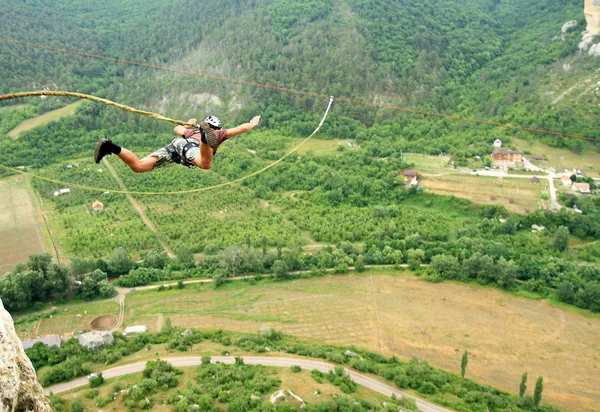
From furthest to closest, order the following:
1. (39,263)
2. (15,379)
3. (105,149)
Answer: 1. (39,263)
2. (105,149)
3. (15,379)

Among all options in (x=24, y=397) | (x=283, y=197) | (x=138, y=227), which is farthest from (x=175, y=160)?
(x=283, y=197)

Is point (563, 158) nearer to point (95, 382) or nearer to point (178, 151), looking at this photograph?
point (95, 382)

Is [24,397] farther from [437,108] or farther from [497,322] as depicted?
[437,108]

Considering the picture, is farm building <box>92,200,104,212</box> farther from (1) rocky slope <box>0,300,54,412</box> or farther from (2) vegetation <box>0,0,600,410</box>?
(1) rocky slope <box>0,300,54,412</box>

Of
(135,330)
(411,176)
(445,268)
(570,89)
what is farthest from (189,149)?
(570,89)

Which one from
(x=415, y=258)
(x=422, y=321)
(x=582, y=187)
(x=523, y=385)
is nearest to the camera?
(x=523, y=385)

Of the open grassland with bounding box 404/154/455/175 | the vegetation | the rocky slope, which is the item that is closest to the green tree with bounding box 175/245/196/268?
the vegetation

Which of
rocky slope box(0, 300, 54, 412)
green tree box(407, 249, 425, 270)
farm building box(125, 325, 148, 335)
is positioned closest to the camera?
rocky slope box(0, 300, 54, 412)
